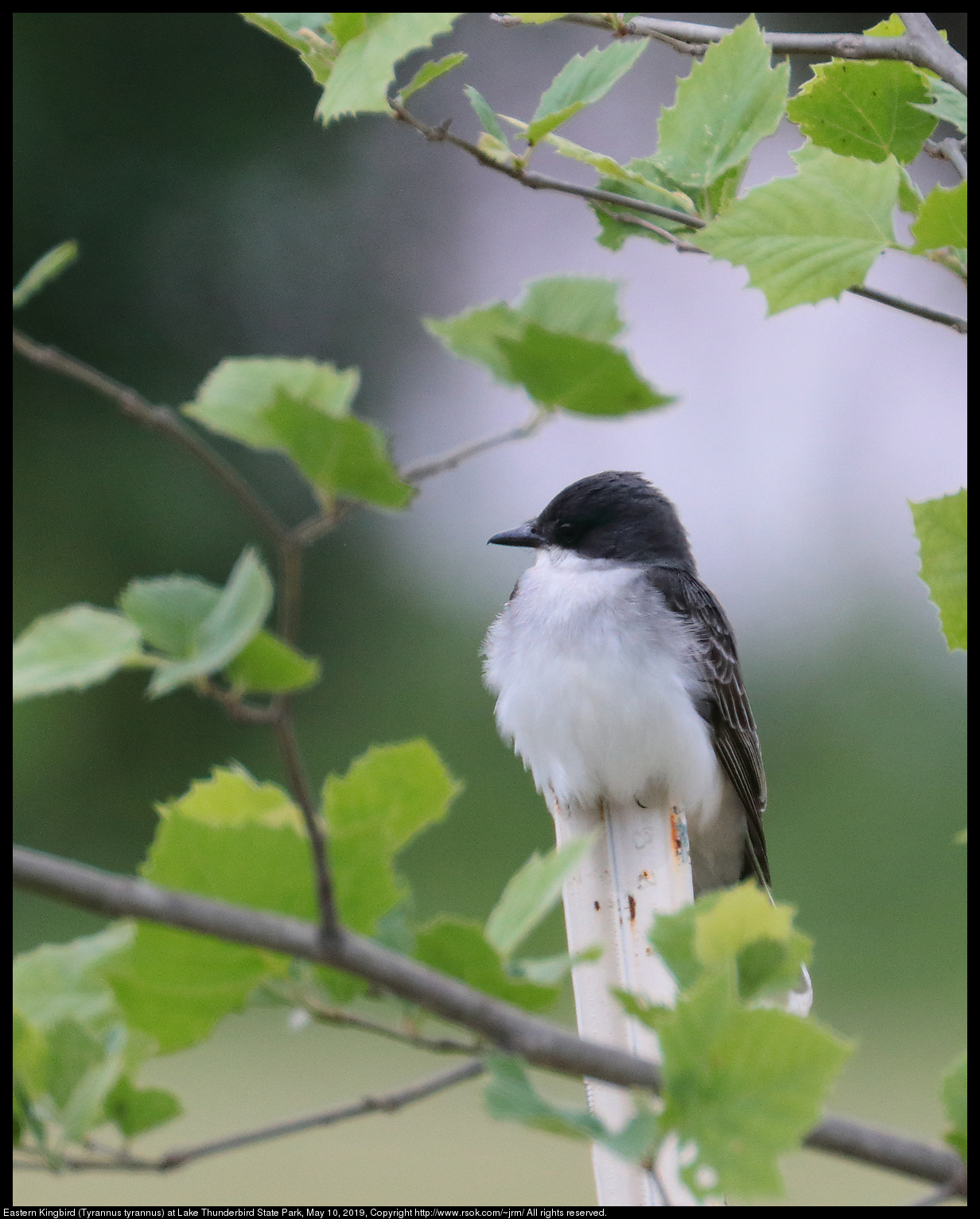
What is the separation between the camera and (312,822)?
0.30 meters

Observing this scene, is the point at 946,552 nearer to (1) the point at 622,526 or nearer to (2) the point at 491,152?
(2) the point at 491,152

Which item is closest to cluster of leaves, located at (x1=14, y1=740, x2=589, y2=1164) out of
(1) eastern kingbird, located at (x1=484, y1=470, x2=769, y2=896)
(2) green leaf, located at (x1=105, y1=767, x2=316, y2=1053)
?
(2) green leaf, located at (x1=105, y1=767, x2=316, y2=1053)

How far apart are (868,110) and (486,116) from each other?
0.56ft

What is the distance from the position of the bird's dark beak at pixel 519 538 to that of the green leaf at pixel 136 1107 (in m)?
0.84

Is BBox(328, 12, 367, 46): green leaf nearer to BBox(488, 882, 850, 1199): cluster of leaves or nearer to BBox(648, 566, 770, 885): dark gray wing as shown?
BBox(488, 882, 850, 1199): cluster of leaves

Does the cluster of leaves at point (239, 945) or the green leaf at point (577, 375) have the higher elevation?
the green leaf at point (577, 375)

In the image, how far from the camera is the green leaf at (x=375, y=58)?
0.41 m

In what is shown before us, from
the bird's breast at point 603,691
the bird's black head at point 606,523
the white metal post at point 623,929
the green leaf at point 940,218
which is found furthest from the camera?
the bird's black head at point 606,523

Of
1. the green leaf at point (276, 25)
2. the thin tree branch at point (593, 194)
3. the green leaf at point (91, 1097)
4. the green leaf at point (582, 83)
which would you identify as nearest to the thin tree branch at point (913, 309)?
the thin tree branch at point (593, 194)

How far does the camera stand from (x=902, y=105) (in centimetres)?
52

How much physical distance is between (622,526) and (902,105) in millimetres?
736

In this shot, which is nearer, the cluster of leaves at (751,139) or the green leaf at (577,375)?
the green leaf at (577,375)

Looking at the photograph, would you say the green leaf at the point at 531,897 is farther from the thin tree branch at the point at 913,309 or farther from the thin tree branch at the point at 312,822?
the thin tree branch at the point at 913,309

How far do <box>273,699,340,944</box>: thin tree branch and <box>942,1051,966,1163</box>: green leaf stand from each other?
0.17 meters
